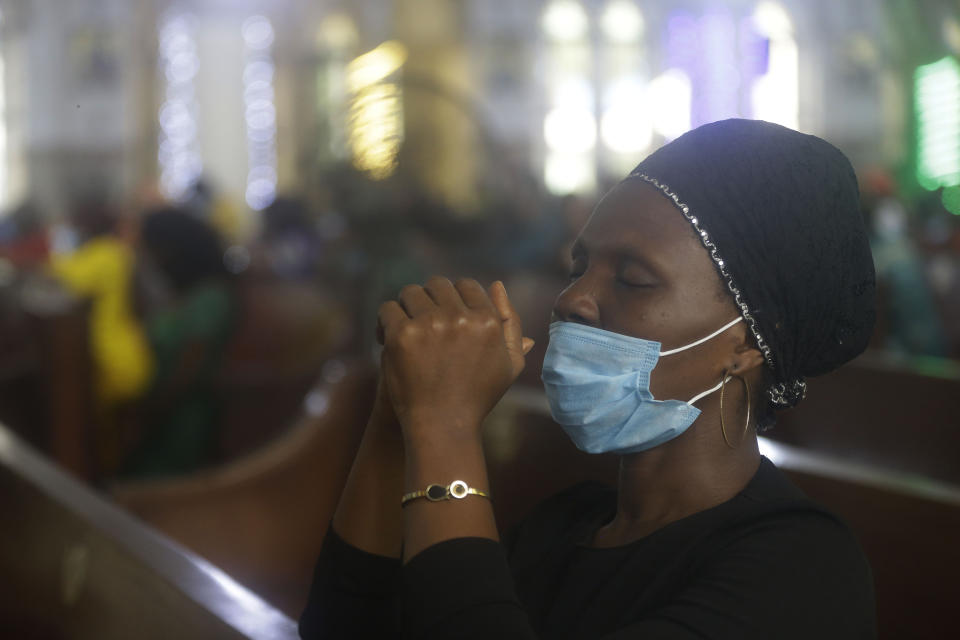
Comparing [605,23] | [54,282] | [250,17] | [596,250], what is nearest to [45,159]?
[250,17]

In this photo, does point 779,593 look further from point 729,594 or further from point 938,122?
point 938,122

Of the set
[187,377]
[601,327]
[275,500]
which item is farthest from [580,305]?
[187,377]

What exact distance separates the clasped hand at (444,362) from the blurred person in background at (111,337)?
353cm

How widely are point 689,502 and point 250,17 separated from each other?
2250cm

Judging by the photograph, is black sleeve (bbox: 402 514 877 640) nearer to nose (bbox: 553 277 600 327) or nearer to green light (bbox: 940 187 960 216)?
nose (bbox: 553 277 600 327)

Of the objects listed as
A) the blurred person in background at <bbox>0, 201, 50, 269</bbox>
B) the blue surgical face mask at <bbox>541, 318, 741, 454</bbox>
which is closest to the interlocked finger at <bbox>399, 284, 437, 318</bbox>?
the blue surgical face mask at <bbox>541, 318, 741, 454</bbox>

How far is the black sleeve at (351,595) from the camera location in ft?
3.96

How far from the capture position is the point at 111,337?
179 inches

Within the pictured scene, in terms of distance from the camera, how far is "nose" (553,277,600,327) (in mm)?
1148

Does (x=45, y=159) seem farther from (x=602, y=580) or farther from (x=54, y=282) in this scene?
A: (x=602, y=580)

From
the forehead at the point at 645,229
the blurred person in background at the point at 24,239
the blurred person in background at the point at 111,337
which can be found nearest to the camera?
the forehead at the point at 645,229

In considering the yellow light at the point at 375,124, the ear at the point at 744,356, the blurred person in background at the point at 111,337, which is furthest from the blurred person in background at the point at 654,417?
the blurred person in background at the point at 111,337

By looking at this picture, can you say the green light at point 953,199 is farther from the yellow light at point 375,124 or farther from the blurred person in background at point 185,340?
the blurred person in background at point 185,340

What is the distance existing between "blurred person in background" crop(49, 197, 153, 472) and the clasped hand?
3529 millimetres
